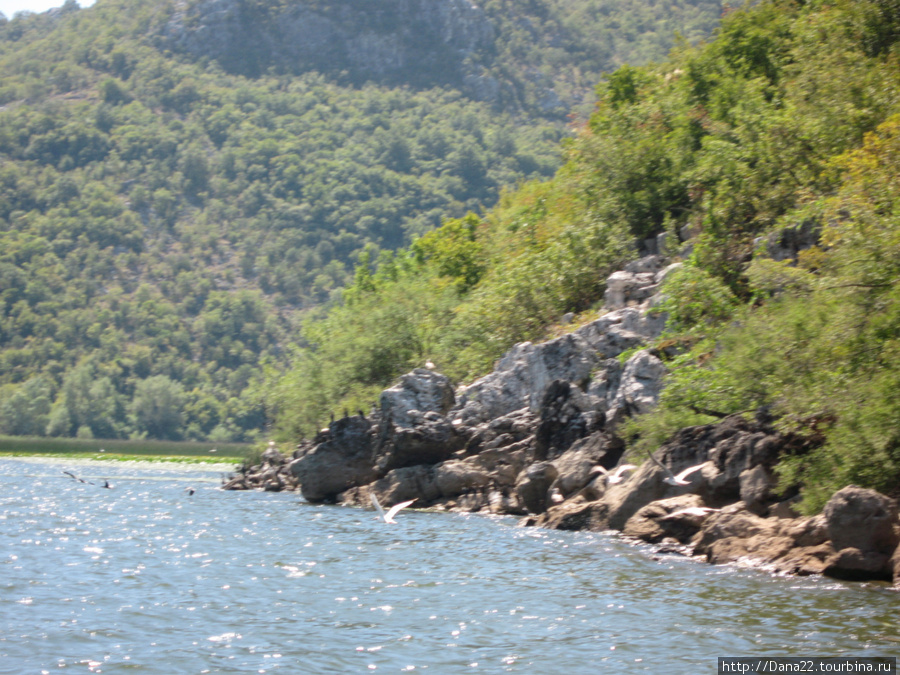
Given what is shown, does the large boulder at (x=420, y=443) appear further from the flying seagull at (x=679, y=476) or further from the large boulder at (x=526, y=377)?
the flying seagull at (x=679, y=476)

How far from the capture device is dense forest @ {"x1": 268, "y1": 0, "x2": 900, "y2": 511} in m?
24.6

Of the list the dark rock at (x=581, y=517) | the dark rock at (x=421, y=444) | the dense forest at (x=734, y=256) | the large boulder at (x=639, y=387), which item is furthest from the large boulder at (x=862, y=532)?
the dark rock at (x=421, y=444)

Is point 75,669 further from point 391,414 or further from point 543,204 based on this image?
point 543,204

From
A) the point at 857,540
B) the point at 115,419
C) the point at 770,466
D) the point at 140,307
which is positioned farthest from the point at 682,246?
the point at 140,307

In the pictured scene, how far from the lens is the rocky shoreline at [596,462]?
22.0 metres

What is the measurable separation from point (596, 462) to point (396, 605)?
51.7 ft

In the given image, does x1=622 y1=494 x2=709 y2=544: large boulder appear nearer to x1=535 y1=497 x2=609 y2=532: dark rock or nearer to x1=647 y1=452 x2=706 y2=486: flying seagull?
x1=647 y1=452 x2=706 y2=486: flying seagull

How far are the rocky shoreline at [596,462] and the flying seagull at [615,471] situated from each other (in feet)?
0.48

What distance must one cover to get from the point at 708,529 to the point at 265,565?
11.7 metres

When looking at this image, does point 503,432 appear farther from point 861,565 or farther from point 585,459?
point 861,565

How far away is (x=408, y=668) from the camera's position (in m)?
14.8

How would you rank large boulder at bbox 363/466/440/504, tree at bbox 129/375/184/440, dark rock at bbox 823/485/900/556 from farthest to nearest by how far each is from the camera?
1. tree at bbox 129/375/184/440
2. large boulder at bbox 363/466/440/504
3. dark rock at bbox 823/485/900/556

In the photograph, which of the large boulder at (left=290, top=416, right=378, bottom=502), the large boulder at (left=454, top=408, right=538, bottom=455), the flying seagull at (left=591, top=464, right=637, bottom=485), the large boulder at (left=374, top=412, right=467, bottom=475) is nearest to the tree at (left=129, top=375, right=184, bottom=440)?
the large boulder at (left=290, top=416, right=378, bottom=502)

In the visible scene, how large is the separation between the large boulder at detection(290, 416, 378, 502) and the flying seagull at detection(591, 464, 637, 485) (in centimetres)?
1277
